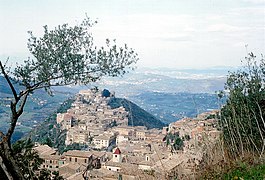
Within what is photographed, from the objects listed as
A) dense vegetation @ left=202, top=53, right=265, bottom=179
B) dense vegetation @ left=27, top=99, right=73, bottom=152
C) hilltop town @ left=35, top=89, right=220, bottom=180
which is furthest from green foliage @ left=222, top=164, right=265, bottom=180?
dense vegetation @ left=27, top=99, right=73, bottom=152

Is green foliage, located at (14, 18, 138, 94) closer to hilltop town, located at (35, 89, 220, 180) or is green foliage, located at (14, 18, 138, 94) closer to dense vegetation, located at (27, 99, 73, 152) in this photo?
hilltop town, located at (35, 89, 220, 180)

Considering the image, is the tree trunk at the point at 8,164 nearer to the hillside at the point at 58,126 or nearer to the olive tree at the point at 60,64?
the olive tree at the point at 60,64

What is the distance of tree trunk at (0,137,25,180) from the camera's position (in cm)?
410

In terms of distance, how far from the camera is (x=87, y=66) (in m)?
5.39

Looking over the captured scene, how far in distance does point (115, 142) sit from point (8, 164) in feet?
149

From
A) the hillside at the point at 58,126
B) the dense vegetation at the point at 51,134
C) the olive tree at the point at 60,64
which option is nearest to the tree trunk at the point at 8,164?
the olive tree at the point at 60,64

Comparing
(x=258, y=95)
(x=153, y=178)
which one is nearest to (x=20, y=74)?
(x=153, y=178)

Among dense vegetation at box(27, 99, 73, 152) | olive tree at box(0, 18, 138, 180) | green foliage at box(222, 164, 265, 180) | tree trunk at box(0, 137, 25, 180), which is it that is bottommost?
dense vegetation at box(27, 99, 73, 152)

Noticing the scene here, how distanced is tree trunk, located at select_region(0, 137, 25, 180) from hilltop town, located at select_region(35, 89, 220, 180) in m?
1.44

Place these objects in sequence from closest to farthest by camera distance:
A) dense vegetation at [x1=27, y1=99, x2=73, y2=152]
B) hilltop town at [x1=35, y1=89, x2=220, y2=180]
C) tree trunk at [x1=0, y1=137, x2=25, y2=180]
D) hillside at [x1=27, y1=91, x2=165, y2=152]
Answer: tree trunk at [x1=0, y1=137, x2=25, y2=180]
hilltop town at [x1=35, y1=89, x2=220, y2=180]
dense vegetation at [x1=27, y1=99, x2=73, y2=152]
hillside at [x1=27, y1=91, x2=165, y2=152]

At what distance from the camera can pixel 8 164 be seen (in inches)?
170

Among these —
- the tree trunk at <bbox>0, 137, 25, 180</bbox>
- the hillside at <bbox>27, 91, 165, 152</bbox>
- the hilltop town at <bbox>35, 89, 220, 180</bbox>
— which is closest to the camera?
the tree trunk at <bbox>0, 137, 25, 180</bbox>

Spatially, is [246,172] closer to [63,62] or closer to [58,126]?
[63,62]

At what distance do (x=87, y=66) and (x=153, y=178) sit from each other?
6.72 feet
